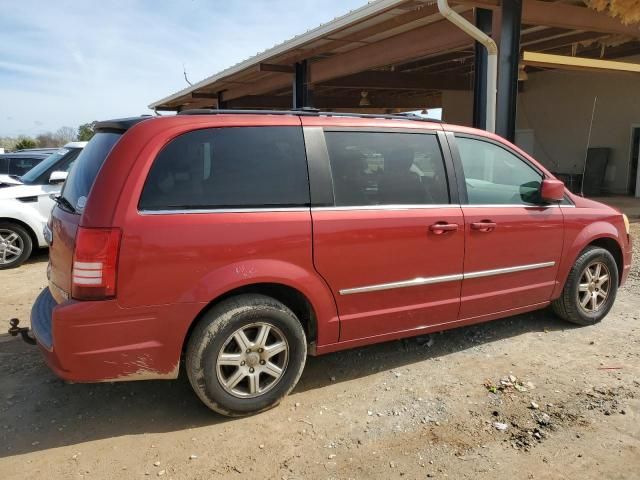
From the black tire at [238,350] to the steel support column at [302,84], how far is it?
8.73m

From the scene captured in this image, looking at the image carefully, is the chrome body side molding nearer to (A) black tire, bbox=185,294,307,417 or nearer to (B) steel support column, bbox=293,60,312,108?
(A) black tire, bbox=185,294,307,417

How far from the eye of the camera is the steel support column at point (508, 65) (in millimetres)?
6914

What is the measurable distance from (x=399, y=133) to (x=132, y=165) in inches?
71.6

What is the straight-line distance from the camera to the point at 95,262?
8.78 feet

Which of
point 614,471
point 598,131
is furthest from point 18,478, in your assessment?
point 598,131

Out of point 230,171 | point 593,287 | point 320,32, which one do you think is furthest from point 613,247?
point 320,32

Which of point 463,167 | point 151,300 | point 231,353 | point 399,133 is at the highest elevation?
point 399,133

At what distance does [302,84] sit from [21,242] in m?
6.40

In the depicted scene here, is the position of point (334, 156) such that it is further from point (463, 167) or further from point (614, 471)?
point (614, 471)

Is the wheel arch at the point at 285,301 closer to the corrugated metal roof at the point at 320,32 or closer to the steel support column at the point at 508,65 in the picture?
the corrugated metal roof at the point at 320,32

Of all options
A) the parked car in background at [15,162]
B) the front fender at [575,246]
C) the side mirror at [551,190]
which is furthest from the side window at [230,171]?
the parked car in background at [15,162]

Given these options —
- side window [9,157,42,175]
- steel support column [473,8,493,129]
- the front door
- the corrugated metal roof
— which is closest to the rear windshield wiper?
the front door

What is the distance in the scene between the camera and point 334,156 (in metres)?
3.36

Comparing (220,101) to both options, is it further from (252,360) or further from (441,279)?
(252,360)
